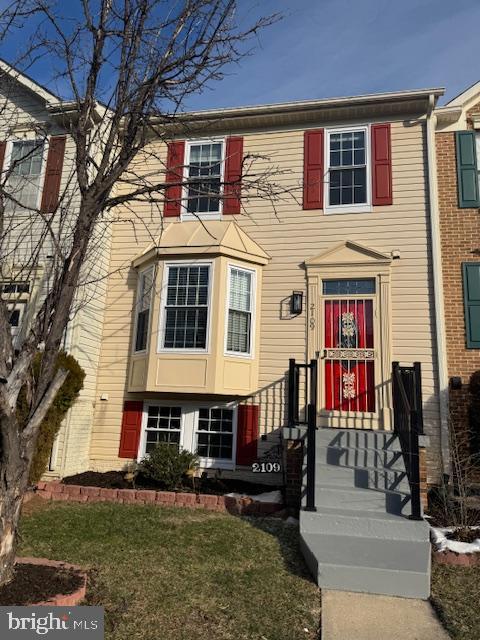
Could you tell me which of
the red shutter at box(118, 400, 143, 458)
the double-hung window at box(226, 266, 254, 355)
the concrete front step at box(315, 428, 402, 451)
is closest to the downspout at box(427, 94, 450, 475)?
the concrete front step at box(315, 428, 402, 451)

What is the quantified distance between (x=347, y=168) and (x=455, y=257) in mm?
2611

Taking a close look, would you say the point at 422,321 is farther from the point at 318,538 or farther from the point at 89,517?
the point at 89,517

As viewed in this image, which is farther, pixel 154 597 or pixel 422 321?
pixel 422 321

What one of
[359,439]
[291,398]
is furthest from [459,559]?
[291,398]

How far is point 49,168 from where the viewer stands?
32.1ft

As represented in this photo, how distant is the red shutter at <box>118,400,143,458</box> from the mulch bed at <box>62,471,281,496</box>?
53 cm

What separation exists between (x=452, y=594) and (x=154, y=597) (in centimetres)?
263

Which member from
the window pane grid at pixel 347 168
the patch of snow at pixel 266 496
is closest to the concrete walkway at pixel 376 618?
the patch of snow at pixel 266 496

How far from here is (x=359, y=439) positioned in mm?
7074

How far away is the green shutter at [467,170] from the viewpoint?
871 centimetres

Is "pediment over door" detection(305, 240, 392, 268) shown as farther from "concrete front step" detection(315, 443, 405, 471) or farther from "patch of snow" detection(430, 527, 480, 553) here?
"patch of snow" detection(430, 527, 480, 553)

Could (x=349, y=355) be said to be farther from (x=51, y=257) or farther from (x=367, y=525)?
(x=51, y=257)

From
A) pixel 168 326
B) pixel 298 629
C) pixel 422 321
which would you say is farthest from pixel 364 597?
pixel 168 326

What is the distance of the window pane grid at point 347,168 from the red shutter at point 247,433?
418 cm
